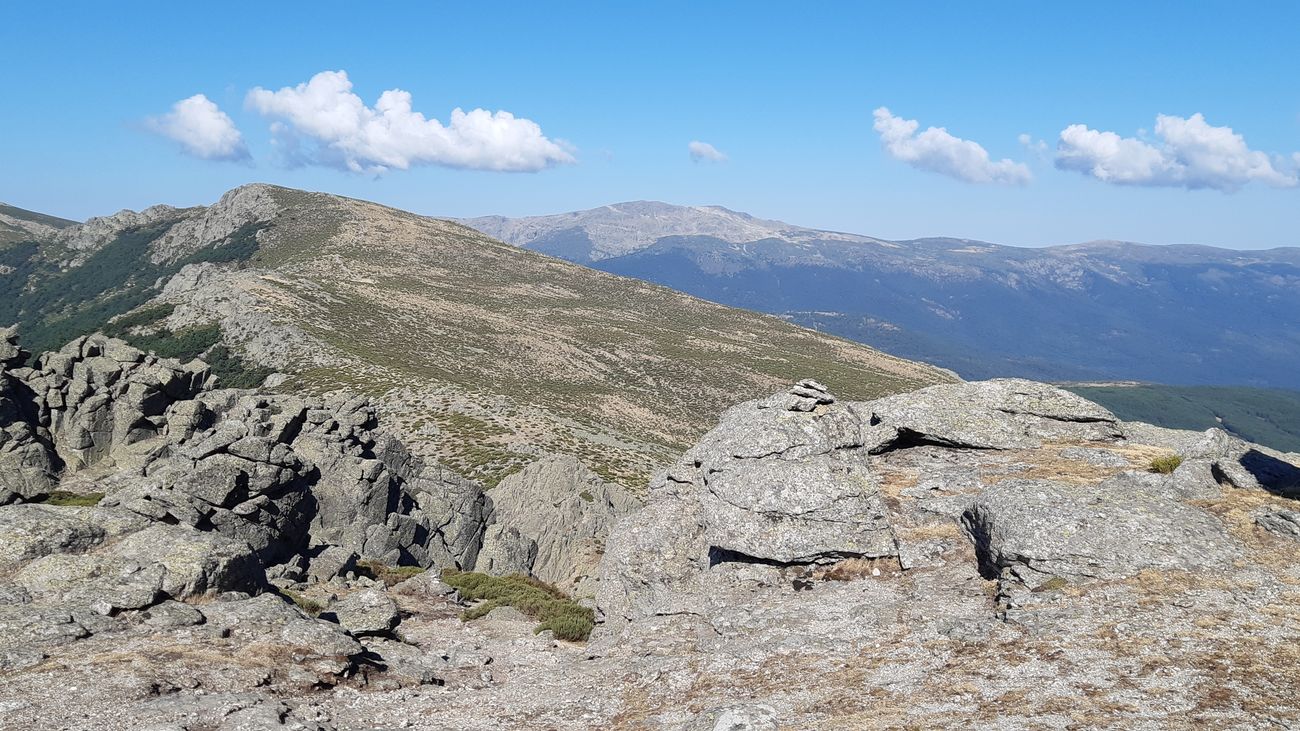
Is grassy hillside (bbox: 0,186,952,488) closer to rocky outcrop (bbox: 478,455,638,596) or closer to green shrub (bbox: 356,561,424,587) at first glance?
rocky outcrop (bbox: 478,455,638,596)

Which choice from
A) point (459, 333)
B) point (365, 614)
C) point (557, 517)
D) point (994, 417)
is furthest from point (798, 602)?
point (459, 333)

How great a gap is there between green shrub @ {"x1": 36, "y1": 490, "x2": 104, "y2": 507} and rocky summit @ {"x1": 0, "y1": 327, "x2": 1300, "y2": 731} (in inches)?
248

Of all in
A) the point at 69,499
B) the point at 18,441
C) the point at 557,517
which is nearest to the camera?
the point at 69,499

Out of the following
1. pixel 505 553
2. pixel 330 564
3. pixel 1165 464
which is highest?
pixel 1165 464

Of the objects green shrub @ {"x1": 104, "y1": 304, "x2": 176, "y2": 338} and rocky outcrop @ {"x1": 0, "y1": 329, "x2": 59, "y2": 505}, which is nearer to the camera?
rocky outcrop @ {"x1": 0, "y1": 329, "x2": 59, "y2": 505}

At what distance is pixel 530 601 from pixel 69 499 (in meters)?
24.3

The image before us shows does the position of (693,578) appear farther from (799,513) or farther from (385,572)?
(385,572)

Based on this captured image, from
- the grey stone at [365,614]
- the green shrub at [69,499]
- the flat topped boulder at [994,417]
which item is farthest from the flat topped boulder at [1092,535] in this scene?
the green shrub at [69,499]

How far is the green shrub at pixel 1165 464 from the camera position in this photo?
2138 cm

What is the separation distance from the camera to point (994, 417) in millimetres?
25734

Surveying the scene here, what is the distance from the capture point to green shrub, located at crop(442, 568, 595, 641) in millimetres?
23719

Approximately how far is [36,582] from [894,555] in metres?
21.5

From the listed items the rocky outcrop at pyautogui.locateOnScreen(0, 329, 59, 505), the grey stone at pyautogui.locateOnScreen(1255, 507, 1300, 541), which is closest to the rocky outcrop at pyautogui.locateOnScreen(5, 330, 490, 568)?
the rocky outcrop at pyautogui.locateOnScreen(0, 329, 59, 505)

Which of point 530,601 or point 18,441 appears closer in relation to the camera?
point 530,601
